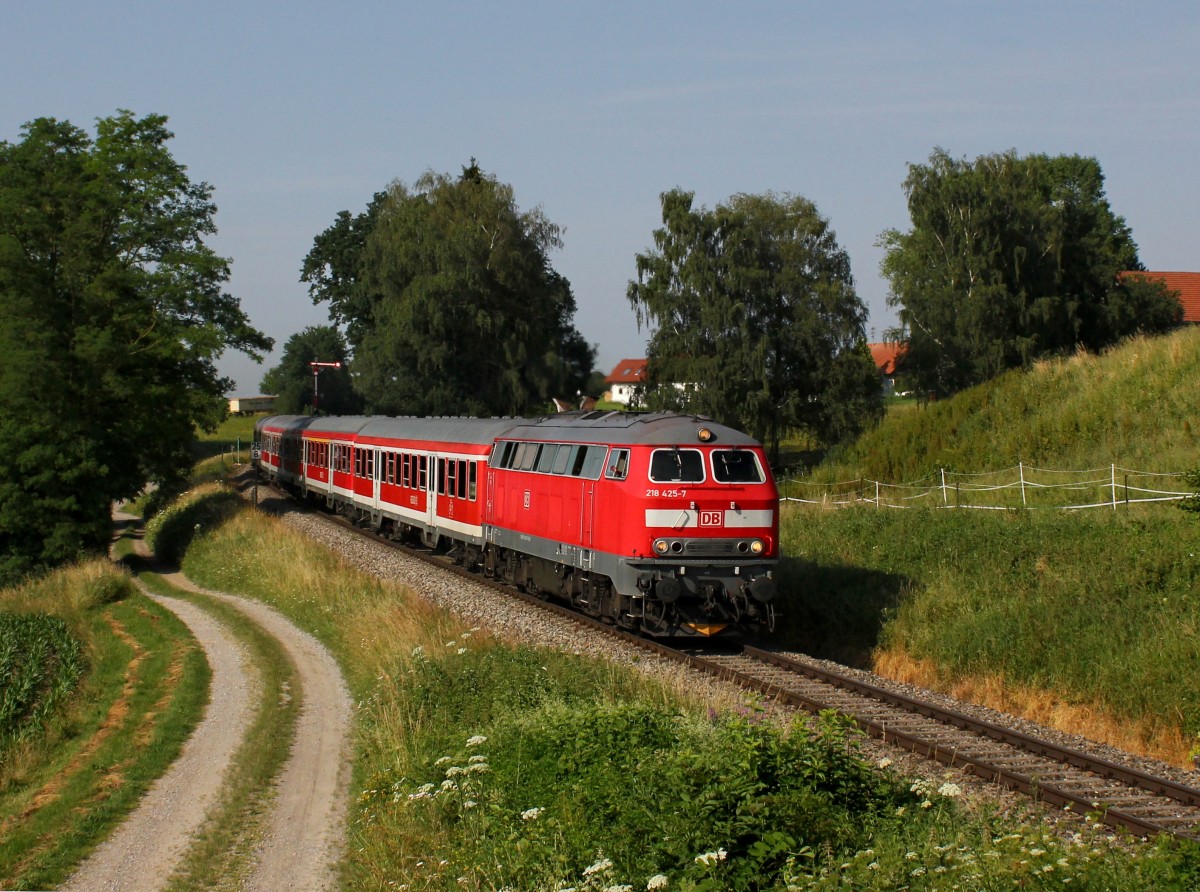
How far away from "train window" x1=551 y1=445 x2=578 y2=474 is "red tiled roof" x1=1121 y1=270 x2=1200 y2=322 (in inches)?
2514

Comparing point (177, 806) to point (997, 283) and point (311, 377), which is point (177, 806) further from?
point (311, 377)

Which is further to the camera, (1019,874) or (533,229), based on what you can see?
(533,229)

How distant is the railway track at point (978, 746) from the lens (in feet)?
32.5

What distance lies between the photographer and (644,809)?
7539mm

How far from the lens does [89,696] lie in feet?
61.0

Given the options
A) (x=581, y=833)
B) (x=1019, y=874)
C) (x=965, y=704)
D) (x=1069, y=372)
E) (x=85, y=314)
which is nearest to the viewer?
(x=1019, y=874)

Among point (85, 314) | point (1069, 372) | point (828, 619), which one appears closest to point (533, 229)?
point (85, 314)

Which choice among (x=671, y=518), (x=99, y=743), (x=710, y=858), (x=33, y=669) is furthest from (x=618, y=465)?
(x=33, y=669)

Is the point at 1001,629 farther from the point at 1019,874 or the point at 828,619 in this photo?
the point at 1019,874

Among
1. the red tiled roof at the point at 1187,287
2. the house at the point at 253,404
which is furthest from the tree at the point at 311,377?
the red tiled roof at the point at 1187,287

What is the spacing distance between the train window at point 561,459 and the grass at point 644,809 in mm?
6407

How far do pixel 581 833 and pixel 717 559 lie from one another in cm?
A: 901

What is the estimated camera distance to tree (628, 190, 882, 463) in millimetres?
45781

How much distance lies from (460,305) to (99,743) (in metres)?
44.1
